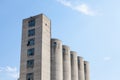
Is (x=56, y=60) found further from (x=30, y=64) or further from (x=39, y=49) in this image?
(x=30, y=64)

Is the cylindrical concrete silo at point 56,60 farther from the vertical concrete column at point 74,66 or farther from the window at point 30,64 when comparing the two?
the vertical concrete column at point 74,66

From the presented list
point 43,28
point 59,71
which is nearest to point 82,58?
point 59,71

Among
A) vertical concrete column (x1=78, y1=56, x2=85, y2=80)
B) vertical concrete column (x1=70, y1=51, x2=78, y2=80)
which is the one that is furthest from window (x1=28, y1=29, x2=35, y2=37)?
vertical concrete column (x1=78, y1=56, x2=85, y2=80)

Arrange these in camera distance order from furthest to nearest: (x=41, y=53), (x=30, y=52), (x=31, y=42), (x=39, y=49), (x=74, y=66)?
1. (x=74, y=66)
2. (x=31, y=42)
3. (x=30, y=52)
4. (x=39, y=49)
5. (x=41, y=53)

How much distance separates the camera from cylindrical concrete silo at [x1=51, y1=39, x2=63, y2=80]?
279ft

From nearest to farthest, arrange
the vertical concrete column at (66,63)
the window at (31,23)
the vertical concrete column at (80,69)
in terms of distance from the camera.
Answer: the window at (31,23) → the vertical concrete column at (66,63) → the vertical concrete column at (80,69)

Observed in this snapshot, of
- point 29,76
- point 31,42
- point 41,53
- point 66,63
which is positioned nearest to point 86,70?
point 66,63

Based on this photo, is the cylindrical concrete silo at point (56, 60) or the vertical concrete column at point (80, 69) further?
the vertical concrete column at point (80, 69)

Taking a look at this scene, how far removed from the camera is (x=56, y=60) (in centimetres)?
8638

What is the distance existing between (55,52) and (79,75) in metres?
23.8

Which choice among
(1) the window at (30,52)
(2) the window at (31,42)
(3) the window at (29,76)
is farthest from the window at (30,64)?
(2) the window at (31,42)

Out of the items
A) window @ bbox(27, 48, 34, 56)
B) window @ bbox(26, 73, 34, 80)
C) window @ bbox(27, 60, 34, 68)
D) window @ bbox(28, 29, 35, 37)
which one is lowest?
window @ bbox(26, 73, 34, 80)

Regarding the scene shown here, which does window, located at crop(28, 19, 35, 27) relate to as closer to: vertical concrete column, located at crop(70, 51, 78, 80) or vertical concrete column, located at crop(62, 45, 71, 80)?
vertical concrete column, located at crop(62, 45, 71, 80)

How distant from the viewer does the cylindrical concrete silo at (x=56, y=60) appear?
85.0 m
